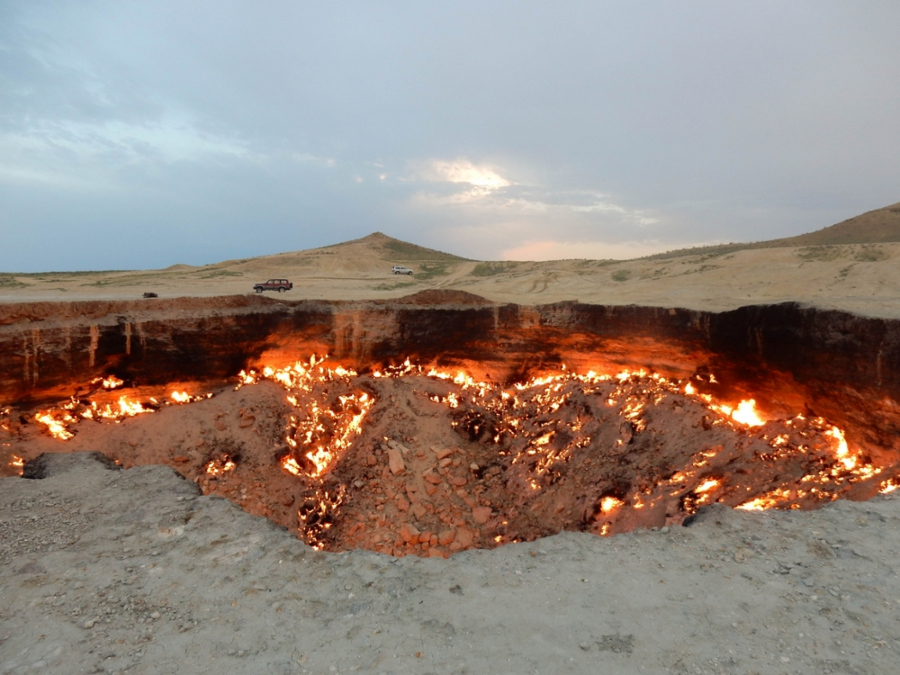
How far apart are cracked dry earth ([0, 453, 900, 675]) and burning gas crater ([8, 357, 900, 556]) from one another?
3.17 meters

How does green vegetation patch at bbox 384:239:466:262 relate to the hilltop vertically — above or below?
above

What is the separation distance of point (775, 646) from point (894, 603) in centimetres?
143

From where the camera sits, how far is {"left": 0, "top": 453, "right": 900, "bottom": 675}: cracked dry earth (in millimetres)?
3984

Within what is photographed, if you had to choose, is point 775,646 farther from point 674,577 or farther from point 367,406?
point 367,406

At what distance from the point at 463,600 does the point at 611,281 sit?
2510cm

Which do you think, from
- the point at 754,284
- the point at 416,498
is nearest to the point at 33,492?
the point at 416,498

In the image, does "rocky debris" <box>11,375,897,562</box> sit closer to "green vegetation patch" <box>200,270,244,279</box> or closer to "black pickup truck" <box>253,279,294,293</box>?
"black pickup truck" <box>253,279,294,293</box>

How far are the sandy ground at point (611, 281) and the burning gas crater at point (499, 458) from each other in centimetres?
335

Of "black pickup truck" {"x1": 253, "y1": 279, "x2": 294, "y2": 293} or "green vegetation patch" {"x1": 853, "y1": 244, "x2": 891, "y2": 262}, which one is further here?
"black pickup truck" {"x1": 253, "y1": 279, "x2": 294, "y2": 293}

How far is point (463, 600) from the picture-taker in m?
4.77

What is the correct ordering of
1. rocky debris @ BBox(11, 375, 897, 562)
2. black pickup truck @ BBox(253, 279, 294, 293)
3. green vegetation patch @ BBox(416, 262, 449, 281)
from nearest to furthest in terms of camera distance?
rocky debris @ BBox(11, 375, 897, 562) → black pickup truck @ BBox(253, 279, 294, 293) → green vegetation patch @ BBox(416, 262, 449, 281)

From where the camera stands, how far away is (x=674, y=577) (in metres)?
4.94

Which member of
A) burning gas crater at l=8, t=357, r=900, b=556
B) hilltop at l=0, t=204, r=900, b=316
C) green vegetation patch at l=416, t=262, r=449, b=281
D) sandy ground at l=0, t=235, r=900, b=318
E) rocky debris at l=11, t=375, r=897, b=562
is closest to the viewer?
burning gas crater at l=8, t=357, r=900, b=556

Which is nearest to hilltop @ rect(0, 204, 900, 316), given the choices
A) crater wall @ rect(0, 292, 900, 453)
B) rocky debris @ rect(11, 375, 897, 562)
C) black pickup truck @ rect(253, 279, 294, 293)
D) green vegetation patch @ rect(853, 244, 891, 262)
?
green vegetation patch @ rect(853, 244, 891, 262)
